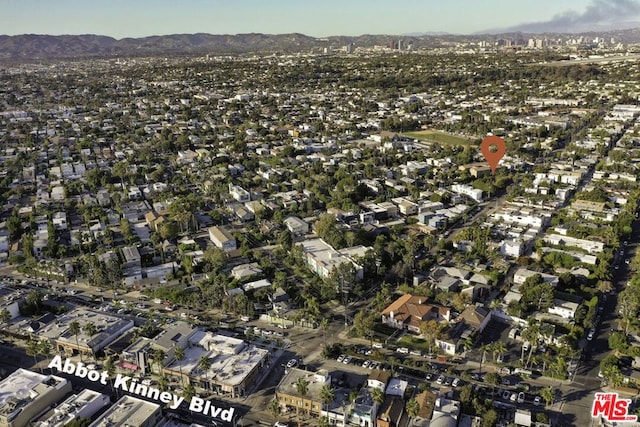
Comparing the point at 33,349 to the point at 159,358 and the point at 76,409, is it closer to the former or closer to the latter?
the point at 76,409

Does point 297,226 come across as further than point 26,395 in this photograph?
Yes

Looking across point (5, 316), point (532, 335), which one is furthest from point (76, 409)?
point (532, 335)

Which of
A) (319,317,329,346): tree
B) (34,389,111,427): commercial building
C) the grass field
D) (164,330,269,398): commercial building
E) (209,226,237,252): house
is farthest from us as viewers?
the grass field

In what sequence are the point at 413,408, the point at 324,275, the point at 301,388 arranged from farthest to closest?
the point at 324,275, the point at 301,388, the point at 413,408

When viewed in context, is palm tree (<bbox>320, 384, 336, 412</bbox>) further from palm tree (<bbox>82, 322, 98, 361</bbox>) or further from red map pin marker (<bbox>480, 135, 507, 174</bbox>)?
red map pin marker (<bbox>480, 135, 507, 174</bbox>)

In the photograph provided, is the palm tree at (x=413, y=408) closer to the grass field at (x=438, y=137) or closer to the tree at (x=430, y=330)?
the tree at (x=430, y=330)

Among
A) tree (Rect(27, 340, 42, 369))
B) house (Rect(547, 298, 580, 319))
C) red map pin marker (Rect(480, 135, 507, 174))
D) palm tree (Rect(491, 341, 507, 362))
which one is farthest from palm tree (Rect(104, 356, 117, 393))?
red map pin marker (Rect(480, 135, 507, 174))

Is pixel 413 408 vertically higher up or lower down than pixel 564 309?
lower down
